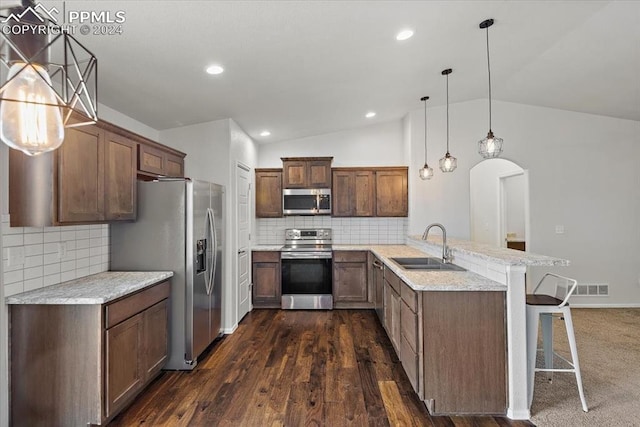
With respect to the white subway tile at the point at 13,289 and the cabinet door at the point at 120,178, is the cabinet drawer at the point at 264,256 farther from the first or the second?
the white subway tile at the point at 13,289

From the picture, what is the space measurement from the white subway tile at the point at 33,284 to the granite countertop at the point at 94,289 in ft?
0.11

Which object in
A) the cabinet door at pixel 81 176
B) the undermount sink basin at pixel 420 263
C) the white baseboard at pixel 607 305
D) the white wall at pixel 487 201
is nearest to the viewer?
the cabinet door at pixel 81 176

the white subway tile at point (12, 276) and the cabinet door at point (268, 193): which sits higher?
the cabinet door at point (268, 193)

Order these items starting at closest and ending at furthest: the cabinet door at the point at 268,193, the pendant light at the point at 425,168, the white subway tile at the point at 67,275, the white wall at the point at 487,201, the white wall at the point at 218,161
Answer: the white subway tile at the point at 67,275 → the white wall at the point at 218,161 → the pendant light at the point at 425,168 → the cabinet door at the point at 268,193 → the white wall at the point at 487,201

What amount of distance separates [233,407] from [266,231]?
3.24m

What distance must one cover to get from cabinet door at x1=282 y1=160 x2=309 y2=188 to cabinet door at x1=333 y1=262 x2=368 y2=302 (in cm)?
136

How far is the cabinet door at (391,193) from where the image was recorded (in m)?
5.06

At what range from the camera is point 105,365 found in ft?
6.84

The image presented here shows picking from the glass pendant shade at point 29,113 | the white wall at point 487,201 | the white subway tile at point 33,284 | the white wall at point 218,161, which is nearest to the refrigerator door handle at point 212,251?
the white wall at point 218,161

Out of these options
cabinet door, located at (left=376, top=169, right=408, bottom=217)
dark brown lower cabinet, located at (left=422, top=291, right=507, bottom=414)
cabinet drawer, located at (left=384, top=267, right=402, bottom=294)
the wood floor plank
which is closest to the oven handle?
cabinet door, located at (left=376, top=169, right=408, bottom=217)

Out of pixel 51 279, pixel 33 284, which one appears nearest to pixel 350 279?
pixel 51 279

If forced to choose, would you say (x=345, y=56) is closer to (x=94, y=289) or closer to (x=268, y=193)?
(x=94, y=289)

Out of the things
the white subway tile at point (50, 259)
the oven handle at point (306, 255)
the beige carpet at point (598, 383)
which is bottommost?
the beige carpet at point (598, 383)

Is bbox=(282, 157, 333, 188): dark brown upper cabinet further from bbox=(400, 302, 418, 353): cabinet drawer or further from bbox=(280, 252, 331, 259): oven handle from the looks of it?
bbox=(400, 302, 418, 353): cabinet drawer
